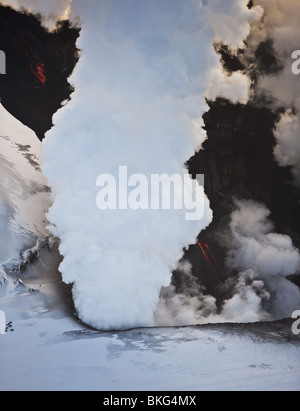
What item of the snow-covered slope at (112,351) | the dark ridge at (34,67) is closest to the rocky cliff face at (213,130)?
the dark ridge at (34,67)

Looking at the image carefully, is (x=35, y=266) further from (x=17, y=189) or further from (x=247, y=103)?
(x=247, y=103)

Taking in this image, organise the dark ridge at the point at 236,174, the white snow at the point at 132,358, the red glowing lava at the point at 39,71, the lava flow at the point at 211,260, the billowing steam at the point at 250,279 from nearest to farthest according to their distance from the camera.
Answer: the white snow at the point at 132,358
the billowing steam at the point at 250,279
the red glowing lava at the point at 39,71
the dark ridge at the point at 236,174
the lava flow at the point at 211,260

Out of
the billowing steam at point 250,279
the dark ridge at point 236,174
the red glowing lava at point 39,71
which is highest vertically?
the red glowing lava at point 39,71

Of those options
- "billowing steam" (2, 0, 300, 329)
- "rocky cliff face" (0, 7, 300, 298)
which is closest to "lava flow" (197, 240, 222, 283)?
"rocky cliff face" (0, 7, 300, 298)

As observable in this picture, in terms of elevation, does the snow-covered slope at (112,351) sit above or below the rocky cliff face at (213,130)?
below

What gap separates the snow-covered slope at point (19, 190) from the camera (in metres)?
11.2

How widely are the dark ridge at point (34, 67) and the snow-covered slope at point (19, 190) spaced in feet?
2.17

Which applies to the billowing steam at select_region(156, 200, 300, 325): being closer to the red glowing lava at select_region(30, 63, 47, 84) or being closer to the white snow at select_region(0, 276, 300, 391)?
the white snow at select_region(0, 276, 300, 391)

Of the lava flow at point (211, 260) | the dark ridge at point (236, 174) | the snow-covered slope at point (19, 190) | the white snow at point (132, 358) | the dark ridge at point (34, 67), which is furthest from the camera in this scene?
the lava flow at point (211, 260)

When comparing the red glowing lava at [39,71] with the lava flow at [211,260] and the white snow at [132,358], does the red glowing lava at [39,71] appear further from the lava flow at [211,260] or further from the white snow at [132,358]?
the lava flow at [211,260]

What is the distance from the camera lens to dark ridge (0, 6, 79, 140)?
13.7 metres

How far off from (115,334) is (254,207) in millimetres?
10297

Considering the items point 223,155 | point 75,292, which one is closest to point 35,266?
point 75,292

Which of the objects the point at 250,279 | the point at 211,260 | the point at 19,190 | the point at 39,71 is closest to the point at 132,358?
the point at 19,190
